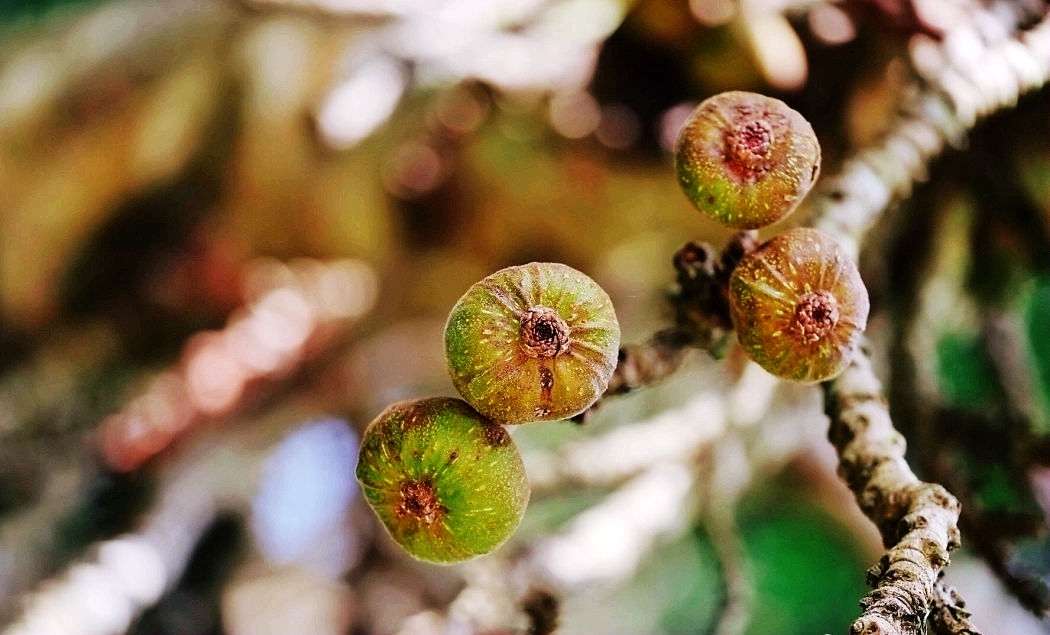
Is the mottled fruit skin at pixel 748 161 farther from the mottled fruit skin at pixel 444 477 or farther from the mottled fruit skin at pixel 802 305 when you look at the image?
the mottled fruit skin at pixel 444 477

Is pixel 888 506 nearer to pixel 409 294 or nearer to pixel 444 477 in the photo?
pixel 444 477

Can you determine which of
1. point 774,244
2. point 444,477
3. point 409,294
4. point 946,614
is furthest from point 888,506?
point 409,294

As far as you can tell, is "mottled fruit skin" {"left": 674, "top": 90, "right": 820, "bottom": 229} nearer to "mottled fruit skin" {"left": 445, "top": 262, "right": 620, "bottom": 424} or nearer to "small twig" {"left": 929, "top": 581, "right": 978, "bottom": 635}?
"mottled fruit skin" {"left": 445, "top": 262, "right": 620, "bottom": 424}

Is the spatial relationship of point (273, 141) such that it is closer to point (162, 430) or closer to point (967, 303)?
point (162, 430)

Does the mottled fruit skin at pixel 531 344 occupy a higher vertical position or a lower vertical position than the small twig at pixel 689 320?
lower

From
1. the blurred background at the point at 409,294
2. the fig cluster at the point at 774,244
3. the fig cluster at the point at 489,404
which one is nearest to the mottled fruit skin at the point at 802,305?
the fig cluster at the point at 774,244

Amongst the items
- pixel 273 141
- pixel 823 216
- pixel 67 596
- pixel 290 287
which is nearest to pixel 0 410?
pixel 67 596

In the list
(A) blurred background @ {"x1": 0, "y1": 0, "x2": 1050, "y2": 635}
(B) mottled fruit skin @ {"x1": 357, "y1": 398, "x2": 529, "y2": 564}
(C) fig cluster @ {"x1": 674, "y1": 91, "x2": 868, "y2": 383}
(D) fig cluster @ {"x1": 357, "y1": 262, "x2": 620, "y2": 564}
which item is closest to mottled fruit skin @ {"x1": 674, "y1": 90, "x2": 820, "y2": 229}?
(C) fig cluster @ {"x1": 674, "y1": 91, "x2": 868, "y2": 383}
